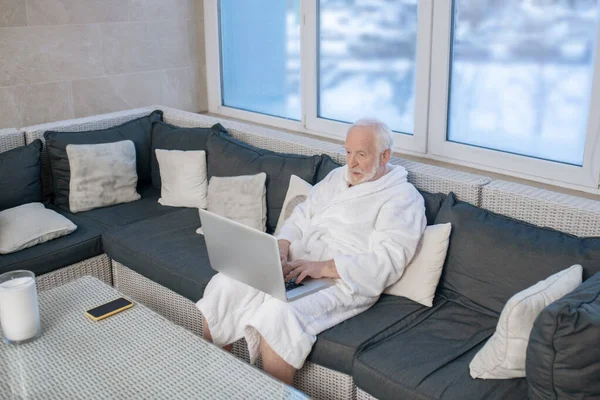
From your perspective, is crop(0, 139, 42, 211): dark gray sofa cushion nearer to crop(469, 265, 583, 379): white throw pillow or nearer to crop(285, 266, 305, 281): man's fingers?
crop(285, 266, 305, 281): man's fingers

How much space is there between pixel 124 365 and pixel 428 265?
111cm

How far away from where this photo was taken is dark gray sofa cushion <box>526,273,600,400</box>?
1771 mm

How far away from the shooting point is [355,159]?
2.72 m

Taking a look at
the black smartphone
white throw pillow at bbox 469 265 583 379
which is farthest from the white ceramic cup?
white throw pillow at bbox 469 265 583 379

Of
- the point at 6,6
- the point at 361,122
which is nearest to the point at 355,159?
the point at 361,122

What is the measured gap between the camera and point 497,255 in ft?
8.02

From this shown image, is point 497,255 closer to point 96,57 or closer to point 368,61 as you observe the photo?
point 368,61

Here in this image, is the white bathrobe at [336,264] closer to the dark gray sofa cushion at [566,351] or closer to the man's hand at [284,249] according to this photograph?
the man's hand at [284,249]

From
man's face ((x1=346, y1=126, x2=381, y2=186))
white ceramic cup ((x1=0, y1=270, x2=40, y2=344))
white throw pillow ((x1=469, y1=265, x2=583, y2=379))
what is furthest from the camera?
man's face ((x1=346, y1=126, x2=381, y2=186))

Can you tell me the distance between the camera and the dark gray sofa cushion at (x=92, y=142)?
3699 mm

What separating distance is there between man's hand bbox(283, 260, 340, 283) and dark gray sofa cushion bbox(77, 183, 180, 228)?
1.22 metres

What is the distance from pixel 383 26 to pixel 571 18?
111 cm

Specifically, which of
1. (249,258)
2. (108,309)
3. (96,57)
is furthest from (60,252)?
(96,57)

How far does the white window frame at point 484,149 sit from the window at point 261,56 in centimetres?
115
